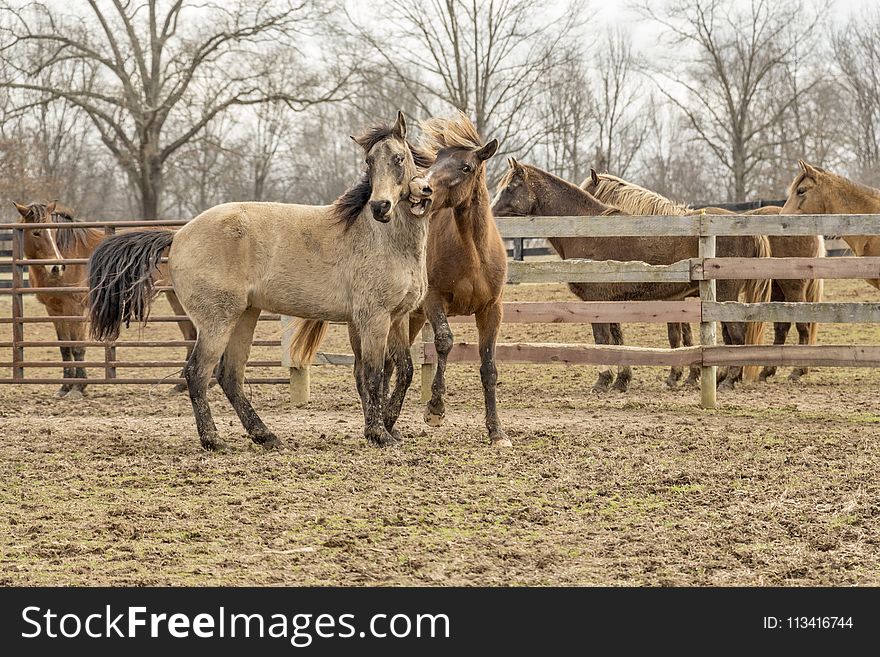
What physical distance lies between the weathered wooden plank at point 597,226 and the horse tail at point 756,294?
139cm

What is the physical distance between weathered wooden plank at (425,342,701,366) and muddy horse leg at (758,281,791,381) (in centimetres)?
176

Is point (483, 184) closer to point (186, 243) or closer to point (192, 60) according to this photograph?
point (186, 243)

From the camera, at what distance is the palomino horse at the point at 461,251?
6289 mm

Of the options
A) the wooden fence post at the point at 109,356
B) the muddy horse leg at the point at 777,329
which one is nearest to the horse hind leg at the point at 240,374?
the wooden fence post at the point at 109,356

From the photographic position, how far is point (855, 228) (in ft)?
25.8

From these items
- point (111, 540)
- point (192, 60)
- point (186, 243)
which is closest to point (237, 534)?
point (111, 540)

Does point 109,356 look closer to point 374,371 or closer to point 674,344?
point 374,371

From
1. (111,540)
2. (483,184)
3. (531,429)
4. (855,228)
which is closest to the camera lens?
(111,540)

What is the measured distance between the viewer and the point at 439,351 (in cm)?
666

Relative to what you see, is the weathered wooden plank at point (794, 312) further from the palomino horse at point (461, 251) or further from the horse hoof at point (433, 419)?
the horse hoof at point (433, 419)

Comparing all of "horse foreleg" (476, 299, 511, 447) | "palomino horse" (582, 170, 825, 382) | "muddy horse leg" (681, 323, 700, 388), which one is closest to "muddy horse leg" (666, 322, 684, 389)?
"palomino horse" (582, 170, 825, 382)

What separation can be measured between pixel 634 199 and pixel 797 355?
8.29 feet

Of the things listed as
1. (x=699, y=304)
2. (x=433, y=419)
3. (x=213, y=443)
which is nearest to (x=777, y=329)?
(x=699, y=304)

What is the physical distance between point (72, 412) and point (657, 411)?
477 cm
